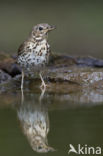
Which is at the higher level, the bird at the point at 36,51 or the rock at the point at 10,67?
the bird at the point at 36,51

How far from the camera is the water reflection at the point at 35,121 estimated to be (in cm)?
605

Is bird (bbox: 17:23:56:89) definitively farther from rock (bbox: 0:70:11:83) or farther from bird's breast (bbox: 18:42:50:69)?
rock (bbox: 0:70:11:83)

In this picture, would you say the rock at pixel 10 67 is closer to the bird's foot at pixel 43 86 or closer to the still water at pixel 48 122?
the bird's foot at pixel 43 86

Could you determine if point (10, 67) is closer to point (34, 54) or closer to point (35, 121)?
point (34, 54)

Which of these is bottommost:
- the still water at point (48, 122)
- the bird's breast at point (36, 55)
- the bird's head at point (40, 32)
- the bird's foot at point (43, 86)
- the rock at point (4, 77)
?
the still water at point (48, 122)

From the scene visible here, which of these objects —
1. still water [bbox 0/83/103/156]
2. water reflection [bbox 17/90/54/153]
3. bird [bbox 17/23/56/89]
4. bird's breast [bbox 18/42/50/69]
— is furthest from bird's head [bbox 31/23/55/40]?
water reflection [bbox 17/90/54/153]

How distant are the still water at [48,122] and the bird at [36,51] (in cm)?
72

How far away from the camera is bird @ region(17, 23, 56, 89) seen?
9.56 meters

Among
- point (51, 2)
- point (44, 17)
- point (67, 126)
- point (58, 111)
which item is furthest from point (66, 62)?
point (51, 2)

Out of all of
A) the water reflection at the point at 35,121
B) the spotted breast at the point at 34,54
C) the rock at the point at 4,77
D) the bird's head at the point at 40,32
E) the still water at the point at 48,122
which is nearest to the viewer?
the still water at the point at 48,122

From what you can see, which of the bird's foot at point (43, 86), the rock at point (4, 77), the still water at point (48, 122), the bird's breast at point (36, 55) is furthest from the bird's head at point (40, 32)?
the still water at point (48, 122)

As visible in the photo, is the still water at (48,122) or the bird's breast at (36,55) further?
the bird's breast at (36,55)

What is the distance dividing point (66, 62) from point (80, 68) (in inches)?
25.4

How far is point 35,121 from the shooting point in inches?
277
